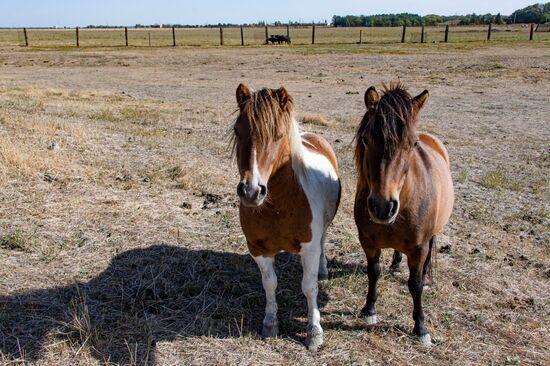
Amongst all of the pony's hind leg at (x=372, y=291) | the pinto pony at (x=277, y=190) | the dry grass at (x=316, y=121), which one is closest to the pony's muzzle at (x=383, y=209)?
the pinto pony at (x=277, y=190)

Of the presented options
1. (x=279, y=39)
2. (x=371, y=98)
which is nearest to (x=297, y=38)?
(x=279, y=39)

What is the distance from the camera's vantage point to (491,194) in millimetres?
6469

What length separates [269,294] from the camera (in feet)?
11.9

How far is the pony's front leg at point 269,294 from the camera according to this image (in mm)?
3557

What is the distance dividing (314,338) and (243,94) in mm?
1842

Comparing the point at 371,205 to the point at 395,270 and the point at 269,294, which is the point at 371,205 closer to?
the point at 269,294

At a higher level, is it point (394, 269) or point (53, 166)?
point (53, 166)

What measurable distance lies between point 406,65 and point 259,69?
7.15 metres

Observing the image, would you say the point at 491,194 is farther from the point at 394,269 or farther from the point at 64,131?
the point at 64,131

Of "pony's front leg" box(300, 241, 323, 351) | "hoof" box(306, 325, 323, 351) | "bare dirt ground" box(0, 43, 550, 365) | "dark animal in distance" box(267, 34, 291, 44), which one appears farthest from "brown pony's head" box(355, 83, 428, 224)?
"dark animal in distance" box(267, 34, 291, 44)

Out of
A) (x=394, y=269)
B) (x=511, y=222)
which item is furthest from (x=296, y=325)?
(x=511, y=222)

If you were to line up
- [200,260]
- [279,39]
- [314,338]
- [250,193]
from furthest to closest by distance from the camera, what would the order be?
[279,39] → [200,260] → [314,338] → [250,193]

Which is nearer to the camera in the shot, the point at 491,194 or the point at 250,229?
the point at 250,229

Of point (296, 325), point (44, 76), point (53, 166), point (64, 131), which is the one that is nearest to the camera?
point (296, 325)
